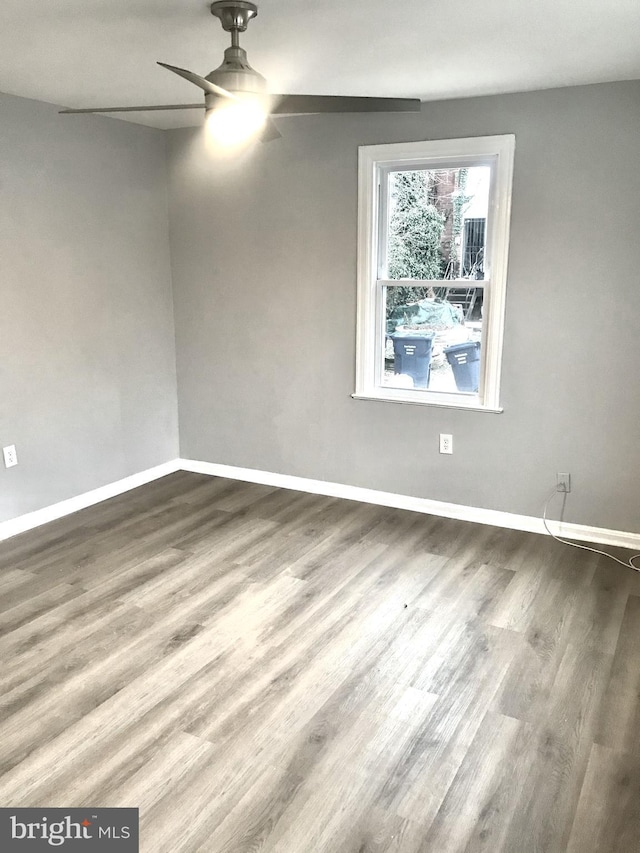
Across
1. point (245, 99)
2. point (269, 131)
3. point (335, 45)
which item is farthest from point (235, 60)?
point (335, 45)

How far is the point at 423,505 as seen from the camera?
4191 mm

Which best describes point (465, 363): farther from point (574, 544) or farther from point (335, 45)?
point (335, 45)

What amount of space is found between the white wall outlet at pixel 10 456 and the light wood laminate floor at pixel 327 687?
430 millimetres

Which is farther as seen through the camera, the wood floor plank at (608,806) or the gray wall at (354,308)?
the gray wall at (354,308)

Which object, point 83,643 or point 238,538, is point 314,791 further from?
point 238,538

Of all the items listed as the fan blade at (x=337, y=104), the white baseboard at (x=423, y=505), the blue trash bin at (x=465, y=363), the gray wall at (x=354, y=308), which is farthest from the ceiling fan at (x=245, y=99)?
the white baseboard at (x=423, y=505)

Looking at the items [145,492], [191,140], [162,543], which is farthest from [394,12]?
[145,492]

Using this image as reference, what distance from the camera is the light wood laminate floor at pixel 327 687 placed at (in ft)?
6.23

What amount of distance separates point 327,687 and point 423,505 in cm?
190

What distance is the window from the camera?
371cm

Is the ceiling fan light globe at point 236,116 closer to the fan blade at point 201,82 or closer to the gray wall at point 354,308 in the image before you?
the fan blade at point 201,82

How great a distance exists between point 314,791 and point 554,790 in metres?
0.71

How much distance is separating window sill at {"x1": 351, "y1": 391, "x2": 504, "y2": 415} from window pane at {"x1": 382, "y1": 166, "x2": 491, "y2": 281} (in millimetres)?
725

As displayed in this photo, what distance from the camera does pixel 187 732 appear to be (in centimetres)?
222
